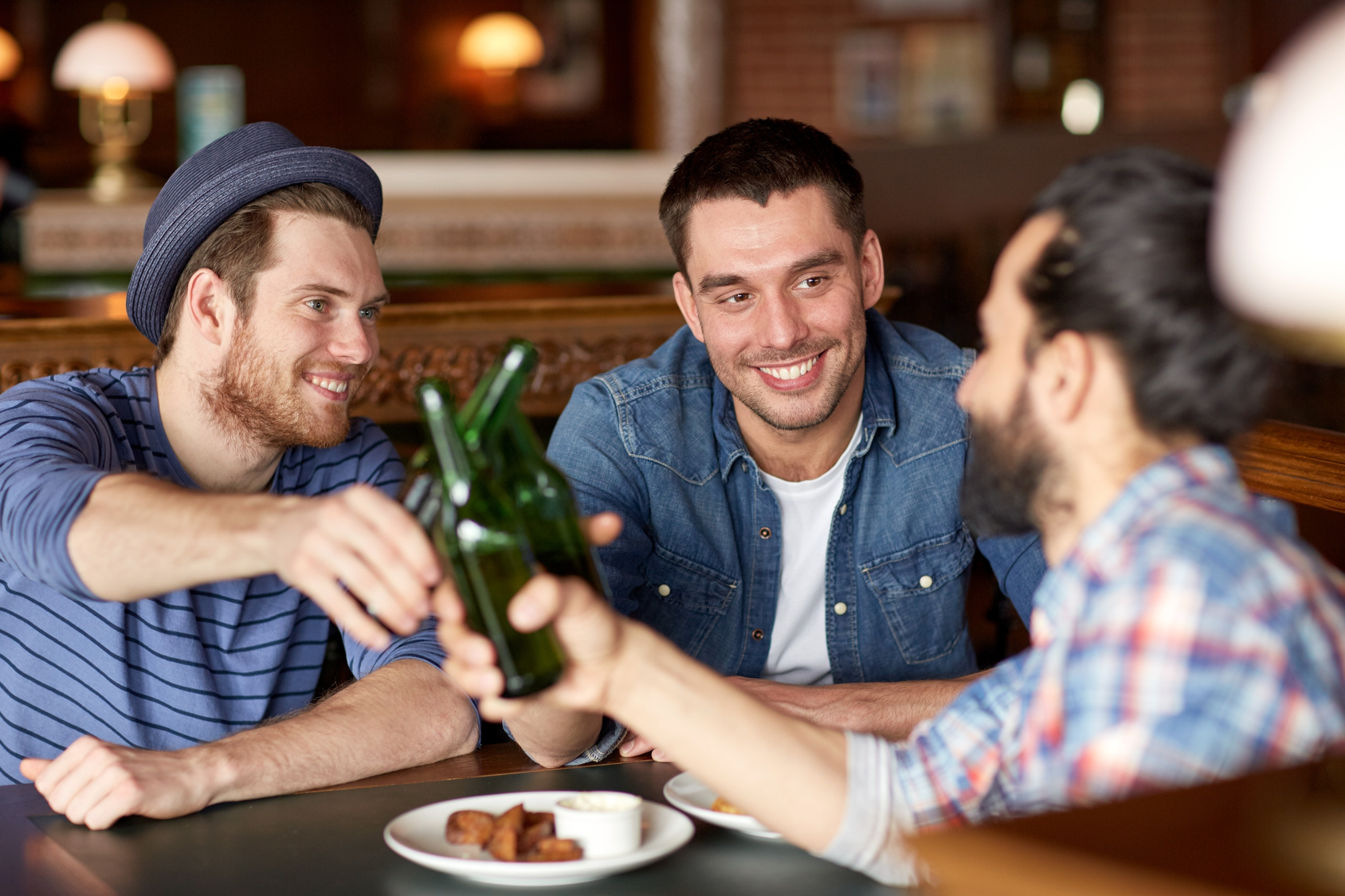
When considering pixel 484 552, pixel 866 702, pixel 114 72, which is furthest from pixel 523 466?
pixel 114 72

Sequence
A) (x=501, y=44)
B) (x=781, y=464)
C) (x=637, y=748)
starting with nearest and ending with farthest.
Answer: (x=637, y=748)
(x=781, y=464)
(x=501, y=44)

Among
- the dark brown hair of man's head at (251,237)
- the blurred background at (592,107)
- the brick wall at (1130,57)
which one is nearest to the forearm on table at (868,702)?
the dark brown hair of man's head at (251,237)

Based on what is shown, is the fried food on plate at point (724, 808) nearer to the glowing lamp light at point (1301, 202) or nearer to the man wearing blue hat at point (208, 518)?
the man wearing blue hat at point (208, 518)

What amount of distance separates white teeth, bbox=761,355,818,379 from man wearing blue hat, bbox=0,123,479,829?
54cm

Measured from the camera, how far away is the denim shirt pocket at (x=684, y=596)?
6.30ft

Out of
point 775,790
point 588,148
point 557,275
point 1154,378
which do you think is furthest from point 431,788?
point 588,148

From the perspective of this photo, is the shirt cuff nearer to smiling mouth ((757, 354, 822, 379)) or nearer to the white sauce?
the white sauce

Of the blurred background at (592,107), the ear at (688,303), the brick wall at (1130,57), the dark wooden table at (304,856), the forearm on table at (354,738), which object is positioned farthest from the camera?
the brick wall at (1130,57)

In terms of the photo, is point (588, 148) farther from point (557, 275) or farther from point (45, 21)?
point (557, 275)

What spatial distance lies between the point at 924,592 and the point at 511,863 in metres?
1.03

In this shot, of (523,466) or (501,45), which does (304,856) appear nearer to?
(523,466)

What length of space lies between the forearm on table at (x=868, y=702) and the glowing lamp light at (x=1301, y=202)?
95 centimetres

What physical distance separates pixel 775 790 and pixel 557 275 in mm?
5325

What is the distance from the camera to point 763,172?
1897 millimetres
